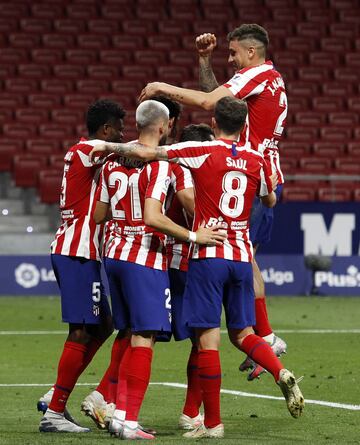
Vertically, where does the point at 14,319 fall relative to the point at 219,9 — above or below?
A: below

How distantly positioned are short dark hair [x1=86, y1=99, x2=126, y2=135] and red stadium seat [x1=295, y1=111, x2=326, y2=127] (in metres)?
18.6

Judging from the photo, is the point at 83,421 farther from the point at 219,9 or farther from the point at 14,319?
the point at 219,9

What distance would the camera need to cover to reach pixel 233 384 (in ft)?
34.8

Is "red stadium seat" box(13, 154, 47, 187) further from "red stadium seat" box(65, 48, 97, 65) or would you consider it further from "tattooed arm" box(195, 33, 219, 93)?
"tattooed arm" box(195, 33, 219, 93)

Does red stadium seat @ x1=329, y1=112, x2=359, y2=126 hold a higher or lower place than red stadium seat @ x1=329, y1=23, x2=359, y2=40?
lower

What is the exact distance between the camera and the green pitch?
7.73m

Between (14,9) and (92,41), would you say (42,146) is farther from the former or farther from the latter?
(14,9)

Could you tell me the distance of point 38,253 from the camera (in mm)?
20578

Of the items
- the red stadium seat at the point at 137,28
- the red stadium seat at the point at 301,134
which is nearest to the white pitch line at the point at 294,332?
the red stadium seat at the point at 301,134

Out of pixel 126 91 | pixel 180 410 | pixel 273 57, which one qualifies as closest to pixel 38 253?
pixel 126 91

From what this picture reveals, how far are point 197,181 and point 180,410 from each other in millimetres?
2082

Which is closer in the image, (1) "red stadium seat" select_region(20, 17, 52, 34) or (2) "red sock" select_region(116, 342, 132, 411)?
(2) "red sock" select_region(116, 342, 132, 411)

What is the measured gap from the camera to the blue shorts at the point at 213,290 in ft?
25.1

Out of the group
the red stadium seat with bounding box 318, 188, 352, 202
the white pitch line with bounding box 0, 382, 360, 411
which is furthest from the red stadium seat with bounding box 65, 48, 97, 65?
the white pitch line with bounding box 0, 382, 360, 411
